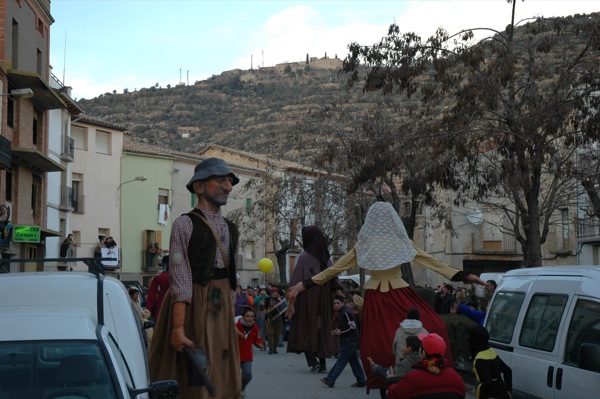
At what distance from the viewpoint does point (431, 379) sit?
723 centimetres

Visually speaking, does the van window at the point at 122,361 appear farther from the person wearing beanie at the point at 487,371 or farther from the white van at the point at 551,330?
the person wearing beanie at the point at 487,371

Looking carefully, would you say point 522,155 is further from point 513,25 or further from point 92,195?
point 92,195

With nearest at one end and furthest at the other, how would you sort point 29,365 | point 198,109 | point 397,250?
point 29,365 → point 397,250 → point 198,109

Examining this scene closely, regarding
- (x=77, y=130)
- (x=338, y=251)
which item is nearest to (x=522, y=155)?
(x=338, y=251)

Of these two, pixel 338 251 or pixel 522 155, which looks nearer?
pixel 522 155

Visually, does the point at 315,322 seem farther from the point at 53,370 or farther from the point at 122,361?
the point at 53,370

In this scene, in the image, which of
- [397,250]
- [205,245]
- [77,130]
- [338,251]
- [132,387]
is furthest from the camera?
[77,130]

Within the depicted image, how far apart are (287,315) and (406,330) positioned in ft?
5.61

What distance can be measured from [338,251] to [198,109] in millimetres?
80663

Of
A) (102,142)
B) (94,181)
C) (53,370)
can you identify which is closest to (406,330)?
(53,370)

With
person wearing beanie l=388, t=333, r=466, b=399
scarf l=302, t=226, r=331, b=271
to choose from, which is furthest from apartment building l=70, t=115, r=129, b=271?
person wearing beanie l=388, t=333, r=466, b=399

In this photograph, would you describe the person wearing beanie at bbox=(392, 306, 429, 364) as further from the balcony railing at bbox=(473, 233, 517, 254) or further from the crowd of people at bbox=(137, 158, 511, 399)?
the balcony railing at bbox=(473, 233, 517, 254)

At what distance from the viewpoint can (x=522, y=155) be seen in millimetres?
19422

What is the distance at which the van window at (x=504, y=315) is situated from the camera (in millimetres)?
10320
